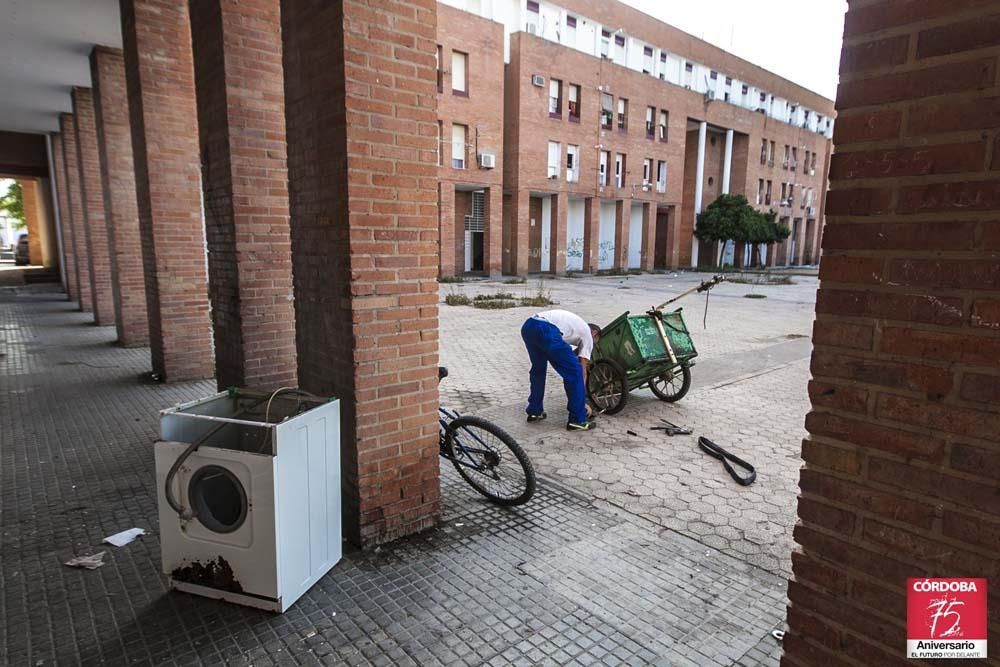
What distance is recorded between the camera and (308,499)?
9.85ft

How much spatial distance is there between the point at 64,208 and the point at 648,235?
107 feet

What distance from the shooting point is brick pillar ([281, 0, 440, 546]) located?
3.20 m

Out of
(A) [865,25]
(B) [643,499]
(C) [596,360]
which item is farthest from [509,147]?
(A) [865,25]

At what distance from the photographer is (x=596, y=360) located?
21.2ft

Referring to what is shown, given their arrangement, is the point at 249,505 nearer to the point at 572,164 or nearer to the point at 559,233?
the point at 559,233

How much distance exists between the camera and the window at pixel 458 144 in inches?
1124

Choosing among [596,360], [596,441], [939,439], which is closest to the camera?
[939,439]

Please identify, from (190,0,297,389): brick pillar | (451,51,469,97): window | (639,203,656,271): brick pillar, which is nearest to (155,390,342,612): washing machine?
(190,0,297,389): brick pillar

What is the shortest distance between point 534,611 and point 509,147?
101 ft

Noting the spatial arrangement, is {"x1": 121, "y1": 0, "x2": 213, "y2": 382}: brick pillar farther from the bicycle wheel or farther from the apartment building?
the apartment building

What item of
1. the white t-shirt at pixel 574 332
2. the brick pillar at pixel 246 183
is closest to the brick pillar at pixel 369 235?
the brick pillar at pixel 246 183

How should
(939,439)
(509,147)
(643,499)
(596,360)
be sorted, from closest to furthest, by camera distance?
A: (939,439) < (643,499) < (596,360) < (509,147)

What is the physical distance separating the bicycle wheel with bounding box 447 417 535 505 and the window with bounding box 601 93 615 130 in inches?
1332

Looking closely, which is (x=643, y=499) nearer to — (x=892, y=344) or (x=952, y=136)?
(x=892, y=344)
